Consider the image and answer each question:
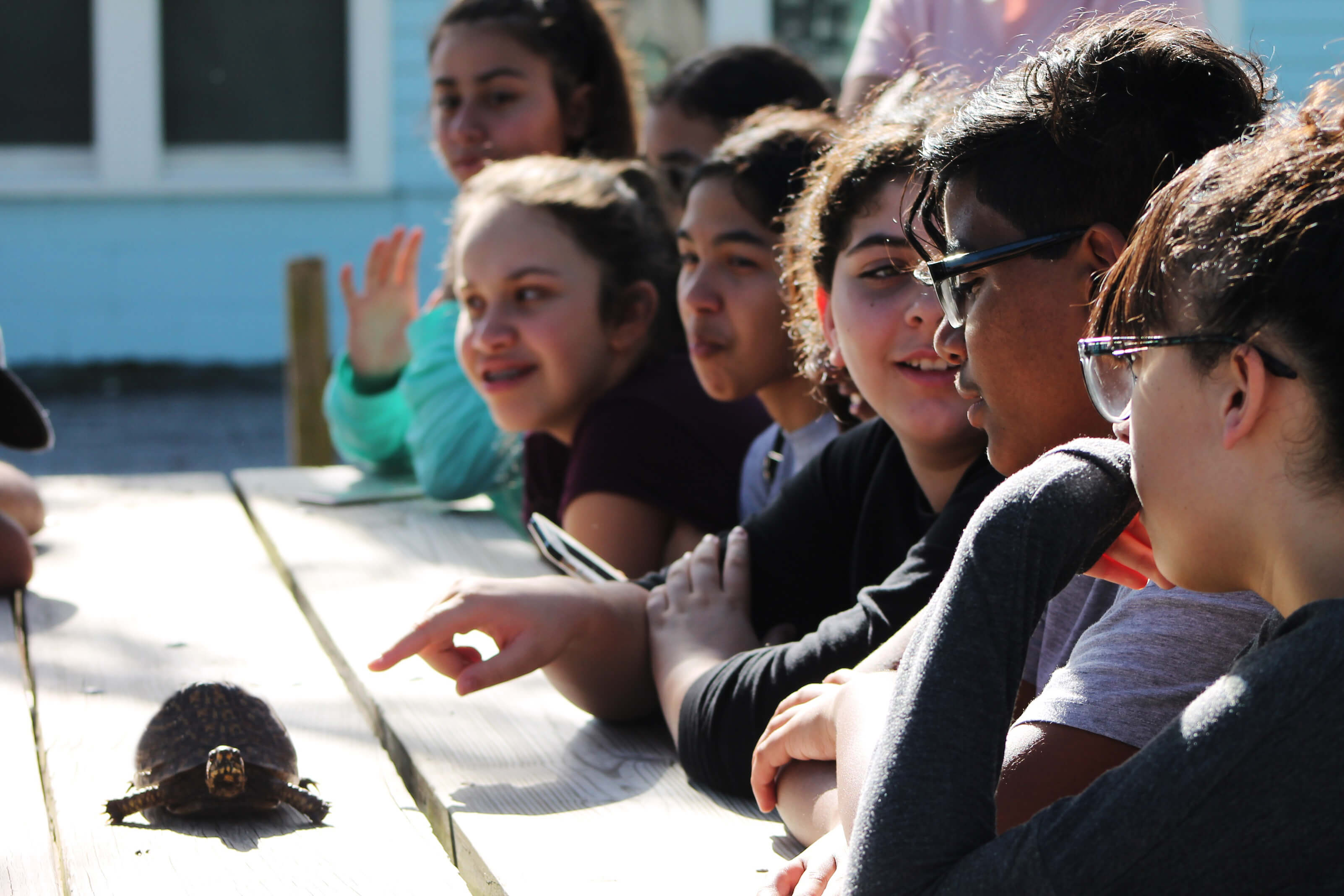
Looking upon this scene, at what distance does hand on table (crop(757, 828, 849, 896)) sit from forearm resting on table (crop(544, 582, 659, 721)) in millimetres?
510

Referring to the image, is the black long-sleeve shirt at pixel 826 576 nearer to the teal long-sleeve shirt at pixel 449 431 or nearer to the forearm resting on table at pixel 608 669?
the forearm resting on table at pixel 608 669

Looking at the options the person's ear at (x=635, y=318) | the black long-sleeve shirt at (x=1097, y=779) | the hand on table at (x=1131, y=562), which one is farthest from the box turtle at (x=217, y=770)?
the person's ear at (x=635, y=318)

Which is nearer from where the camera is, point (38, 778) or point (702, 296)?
point (38, 778)

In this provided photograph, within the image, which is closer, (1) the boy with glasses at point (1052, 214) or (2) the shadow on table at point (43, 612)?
(1) the boy with glasses at point (1052, 214)

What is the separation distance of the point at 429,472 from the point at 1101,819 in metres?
2.31

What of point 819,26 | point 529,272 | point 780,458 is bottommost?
point 780,458

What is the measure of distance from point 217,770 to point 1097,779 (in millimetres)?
878

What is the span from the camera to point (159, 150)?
9.28 m

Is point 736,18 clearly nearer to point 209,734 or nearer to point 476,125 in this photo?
point 476,125

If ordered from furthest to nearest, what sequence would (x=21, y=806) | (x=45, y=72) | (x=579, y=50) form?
(x=45, y=72)
(x=579, y=50)
(x=21, y=806)

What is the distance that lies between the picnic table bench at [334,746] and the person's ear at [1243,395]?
59 cm

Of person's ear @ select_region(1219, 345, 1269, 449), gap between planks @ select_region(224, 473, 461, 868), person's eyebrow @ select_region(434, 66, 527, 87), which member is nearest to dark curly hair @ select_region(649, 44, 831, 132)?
person's eyebrow @ select_region(434, 66, 527, 87)

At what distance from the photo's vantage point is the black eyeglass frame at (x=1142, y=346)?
88cm

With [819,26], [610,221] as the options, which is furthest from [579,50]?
[819,26]
